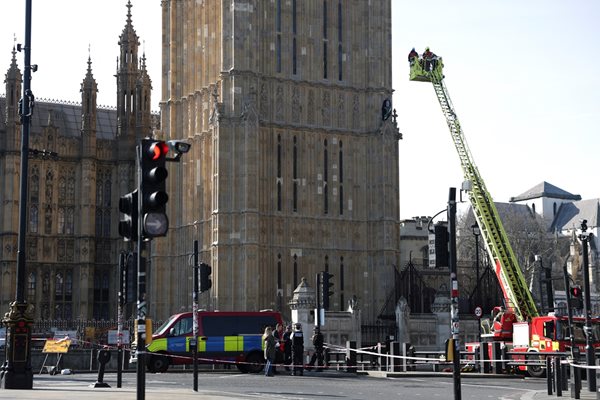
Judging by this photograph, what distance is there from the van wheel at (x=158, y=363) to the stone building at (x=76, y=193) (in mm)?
26189

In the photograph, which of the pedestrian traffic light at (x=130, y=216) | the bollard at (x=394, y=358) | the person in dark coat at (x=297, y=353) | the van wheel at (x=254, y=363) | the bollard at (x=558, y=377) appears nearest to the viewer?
the pedestrian traffic light at (x=130, y=216)

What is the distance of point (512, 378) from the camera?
1377 inches

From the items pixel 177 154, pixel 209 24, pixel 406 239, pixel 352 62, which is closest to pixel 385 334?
pixel 352 62

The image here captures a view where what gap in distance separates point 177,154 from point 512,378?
2029 centimetres

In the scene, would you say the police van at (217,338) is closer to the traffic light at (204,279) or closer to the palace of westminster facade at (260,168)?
the traffic light at (204,279)

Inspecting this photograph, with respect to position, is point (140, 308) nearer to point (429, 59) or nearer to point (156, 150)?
point (156, 150)

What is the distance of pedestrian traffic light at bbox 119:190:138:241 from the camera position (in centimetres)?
1606

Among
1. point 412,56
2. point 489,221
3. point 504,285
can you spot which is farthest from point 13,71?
point 504,285

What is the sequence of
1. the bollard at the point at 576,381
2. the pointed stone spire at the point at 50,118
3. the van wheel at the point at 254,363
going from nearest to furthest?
the bollard at the point at 576,381 → the van wheel at the point at 254,363 → the pointed stone spire at the point at 50,118

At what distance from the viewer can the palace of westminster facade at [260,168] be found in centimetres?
5628

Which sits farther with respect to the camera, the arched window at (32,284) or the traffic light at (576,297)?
the arched window at (32,284)

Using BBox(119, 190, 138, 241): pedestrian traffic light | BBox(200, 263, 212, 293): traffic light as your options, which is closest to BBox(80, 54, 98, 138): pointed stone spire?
BBox(200, 263, 212, 293): traffic light

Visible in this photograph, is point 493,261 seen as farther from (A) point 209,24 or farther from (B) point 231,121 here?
(A) point 209,24

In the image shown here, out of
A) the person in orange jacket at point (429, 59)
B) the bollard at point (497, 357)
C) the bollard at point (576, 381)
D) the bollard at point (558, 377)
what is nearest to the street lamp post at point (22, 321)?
the bollard at point (558, 377)
